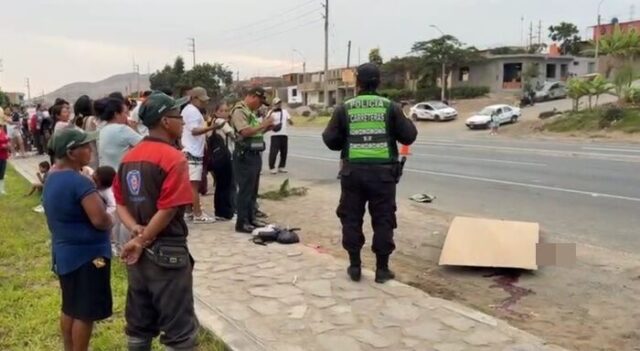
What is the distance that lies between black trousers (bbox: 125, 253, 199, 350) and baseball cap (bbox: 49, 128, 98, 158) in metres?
0.75

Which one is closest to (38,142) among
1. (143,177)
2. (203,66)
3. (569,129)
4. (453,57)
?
(143,177)

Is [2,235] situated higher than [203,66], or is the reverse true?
[203,66]

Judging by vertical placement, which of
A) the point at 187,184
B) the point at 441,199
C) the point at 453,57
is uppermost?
the point at 453,57

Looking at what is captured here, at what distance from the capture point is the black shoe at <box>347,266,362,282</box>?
518cm

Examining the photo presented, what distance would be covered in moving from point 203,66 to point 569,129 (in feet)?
182

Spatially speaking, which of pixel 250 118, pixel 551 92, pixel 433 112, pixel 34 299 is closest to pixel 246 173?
pixel 250 118

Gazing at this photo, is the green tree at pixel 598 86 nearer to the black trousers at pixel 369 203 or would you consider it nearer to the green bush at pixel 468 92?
the green bush at pixel 468 92

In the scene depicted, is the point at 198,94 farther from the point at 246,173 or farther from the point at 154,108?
the point at 154,108

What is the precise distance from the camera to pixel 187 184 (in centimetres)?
306

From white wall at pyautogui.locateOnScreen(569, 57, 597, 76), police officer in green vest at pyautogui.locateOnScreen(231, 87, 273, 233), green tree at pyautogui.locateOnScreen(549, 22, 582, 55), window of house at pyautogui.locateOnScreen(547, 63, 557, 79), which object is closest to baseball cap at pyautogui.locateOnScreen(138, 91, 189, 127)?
police officer in green vest at pyautogui.locateOnScreen(231, 87, 273, 233)

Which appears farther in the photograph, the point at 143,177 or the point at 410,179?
the point at 410,179

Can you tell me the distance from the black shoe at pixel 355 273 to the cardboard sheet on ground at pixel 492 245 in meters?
0.92

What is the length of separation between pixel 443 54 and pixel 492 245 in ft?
172

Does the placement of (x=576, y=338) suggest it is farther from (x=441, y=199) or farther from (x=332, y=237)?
(x=441, y=199)
